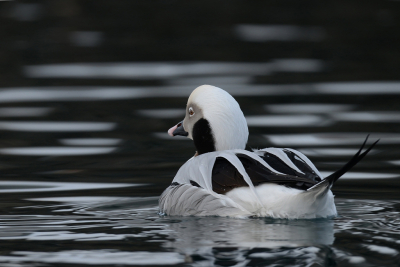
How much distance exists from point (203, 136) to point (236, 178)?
106 centimetres

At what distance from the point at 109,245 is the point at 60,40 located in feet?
41.5

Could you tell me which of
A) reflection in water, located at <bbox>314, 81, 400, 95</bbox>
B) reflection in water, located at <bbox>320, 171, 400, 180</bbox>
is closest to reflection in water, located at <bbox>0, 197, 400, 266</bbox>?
reflection in water, located at <bbox>320, 171, 400, 180</bbox>

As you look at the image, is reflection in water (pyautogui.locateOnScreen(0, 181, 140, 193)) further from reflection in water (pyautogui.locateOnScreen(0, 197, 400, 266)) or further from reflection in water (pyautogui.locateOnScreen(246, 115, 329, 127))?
reflection in water (pyautogui.locateOnScreen(246, 115, 329, 127))

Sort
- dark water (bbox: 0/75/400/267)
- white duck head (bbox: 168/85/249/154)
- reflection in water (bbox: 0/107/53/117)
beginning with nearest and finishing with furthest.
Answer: dark water (bbox: 0/75/400/267) → white duck head (bbox: 168/85/249/154) → reflection in water (bbox: 0/107/53/117)

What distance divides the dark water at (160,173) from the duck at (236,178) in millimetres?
116

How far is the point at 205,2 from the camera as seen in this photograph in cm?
2025

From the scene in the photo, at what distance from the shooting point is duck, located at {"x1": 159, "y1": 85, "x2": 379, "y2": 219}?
5.51 metres

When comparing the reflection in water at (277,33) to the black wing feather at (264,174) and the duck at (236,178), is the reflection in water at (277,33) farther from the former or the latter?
the black wing feather at (264,174)

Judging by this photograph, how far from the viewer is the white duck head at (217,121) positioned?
654cm

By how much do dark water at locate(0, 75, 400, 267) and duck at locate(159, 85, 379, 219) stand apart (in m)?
0.12

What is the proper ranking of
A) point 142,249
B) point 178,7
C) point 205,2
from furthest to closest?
point 205,2
point 178,7
point 142,249

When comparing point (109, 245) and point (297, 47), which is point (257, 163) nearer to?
point (109, 245)

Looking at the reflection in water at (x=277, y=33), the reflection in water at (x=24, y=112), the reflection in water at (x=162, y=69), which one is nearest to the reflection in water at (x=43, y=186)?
the reflection in water at (x=24, y=112)

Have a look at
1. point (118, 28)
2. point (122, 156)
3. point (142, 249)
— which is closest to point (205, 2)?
point (118, 28)
